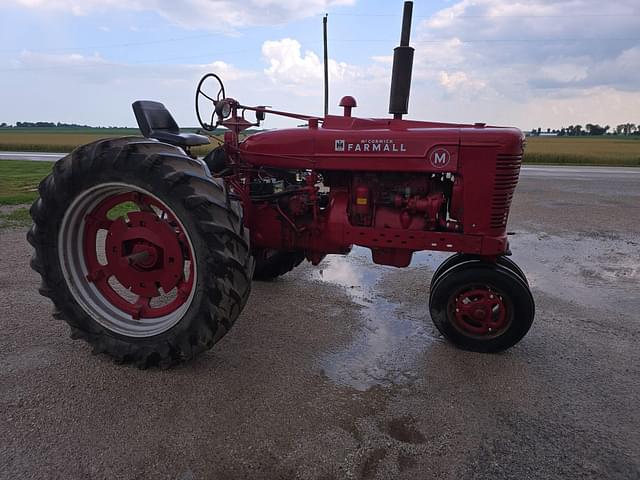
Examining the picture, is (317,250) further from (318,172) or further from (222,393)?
(222,393)

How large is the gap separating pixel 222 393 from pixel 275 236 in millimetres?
1433

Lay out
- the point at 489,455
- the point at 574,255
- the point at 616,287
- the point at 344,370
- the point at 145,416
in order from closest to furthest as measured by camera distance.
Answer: the point at 489,455, the point at 145,416, the point at 344,370, the point at 616,287, the point at 574,255

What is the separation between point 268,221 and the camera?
152 inches

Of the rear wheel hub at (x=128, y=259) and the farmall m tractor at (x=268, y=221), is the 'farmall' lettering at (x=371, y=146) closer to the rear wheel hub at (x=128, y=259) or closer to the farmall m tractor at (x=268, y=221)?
the farmall m tractor at (x=268, y=221)

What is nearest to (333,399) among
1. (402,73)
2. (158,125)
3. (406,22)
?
(402,73)

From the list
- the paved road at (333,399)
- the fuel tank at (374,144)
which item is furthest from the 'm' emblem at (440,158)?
the paved road at (333,399)

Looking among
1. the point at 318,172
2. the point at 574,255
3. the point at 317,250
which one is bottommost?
the point at 574,255

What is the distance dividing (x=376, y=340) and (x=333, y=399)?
0.88 m

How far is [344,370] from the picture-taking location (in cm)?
310

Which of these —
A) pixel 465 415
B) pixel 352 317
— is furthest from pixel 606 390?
pixel 352 317

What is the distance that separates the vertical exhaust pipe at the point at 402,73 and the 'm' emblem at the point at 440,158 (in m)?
0.54

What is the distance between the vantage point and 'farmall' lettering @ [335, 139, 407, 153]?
10.9ft

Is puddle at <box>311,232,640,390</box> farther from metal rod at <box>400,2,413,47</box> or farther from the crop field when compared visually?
the crop field

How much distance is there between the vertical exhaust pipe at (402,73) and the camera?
3463 millimetres
